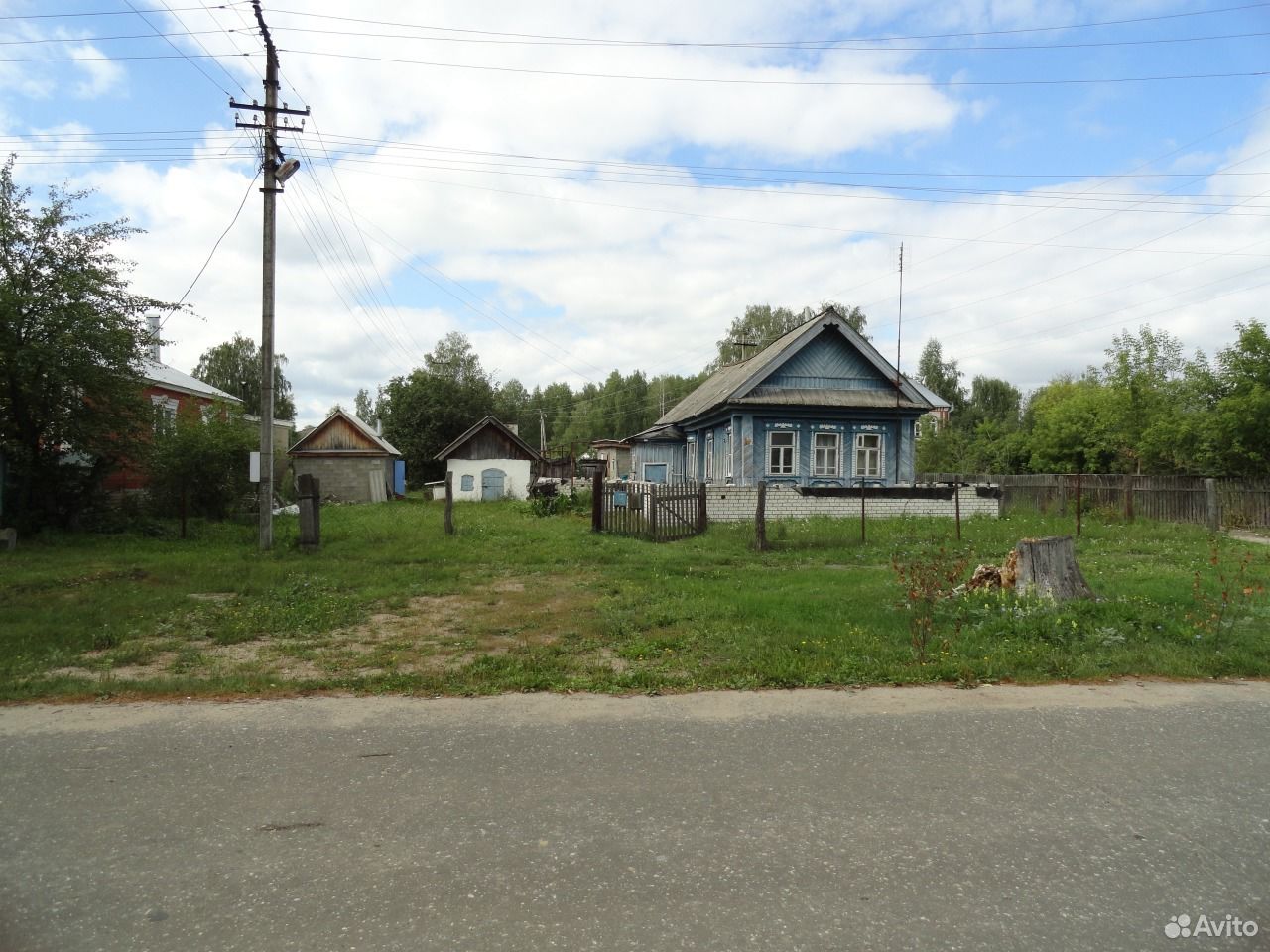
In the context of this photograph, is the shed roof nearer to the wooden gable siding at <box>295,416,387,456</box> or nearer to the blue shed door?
the blue shed door

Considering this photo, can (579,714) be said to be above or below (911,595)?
below

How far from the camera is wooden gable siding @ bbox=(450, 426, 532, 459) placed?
38.1 m

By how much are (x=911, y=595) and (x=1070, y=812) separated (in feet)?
12.4

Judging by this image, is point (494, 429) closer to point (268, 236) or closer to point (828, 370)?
point (828, 370)

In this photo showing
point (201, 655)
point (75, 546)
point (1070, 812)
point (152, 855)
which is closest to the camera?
point (152, 855)

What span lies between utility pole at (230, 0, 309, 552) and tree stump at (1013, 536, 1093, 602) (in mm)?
13212

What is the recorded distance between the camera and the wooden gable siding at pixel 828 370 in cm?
2640

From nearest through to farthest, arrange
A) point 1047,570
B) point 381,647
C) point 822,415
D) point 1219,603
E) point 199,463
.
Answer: point 381,647 < point 1219,603 < point 1047,570 < point 199,463 < point 822,415

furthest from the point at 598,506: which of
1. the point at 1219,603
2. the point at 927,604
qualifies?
the point at 1219,603

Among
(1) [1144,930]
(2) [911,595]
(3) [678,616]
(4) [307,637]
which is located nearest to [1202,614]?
(2) [911,595]

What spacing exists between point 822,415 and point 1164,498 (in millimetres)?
9578

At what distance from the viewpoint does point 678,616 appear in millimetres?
9016

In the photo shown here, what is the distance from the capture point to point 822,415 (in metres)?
25.9

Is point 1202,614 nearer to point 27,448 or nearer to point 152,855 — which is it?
point 152,855
